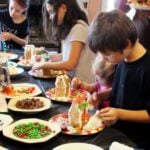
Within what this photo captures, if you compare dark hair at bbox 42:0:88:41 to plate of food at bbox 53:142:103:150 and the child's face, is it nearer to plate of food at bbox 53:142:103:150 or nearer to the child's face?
the child's face

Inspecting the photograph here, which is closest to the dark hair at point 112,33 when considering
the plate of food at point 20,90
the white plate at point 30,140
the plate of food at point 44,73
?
the white plate at point 30,140

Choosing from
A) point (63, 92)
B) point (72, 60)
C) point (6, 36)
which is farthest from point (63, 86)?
point (6, 36)

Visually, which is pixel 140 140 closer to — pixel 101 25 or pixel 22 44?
pixel 101 25

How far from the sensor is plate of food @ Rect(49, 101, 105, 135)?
1.18 meters

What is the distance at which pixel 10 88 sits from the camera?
1.60 meters

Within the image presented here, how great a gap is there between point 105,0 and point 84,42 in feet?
5.22

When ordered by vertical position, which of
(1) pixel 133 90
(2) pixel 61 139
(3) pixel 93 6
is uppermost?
(3) pixel 93 6

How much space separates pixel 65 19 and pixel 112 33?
0.78 m

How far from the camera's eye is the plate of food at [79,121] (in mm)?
1178

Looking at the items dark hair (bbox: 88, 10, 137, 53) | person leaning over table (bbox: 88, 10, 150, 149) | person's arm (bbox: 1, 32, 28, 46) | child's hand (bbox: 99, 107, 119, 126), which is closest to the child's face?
person's arm (bbox: 1, 32, 28, 46)

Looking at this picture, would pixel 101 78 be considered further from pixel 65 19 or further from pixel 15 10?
pixel 15 10

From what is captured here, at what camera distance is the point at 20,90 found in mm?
1597

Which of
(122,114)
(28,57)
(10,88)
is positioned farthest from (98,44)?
(28,57)

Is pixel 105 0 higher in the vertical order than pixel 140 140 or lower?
higher
